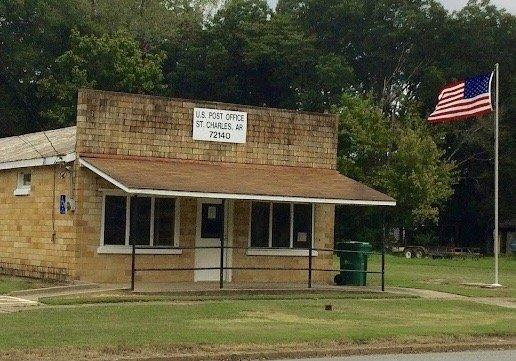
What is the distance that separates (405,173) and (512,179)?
42.7 feet

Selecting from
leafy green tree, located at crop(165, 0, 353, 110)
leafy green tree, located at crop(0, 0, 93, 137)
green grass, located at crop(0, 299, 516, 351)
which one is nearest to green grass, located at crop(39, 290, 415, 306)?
green grass, located at crop(0, 299, 516, 351)

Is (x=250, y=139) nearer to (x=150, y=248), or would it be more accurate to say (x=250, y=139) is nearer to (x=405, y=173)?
(x=150, y=248)

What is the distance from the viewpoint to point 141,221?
2467cm

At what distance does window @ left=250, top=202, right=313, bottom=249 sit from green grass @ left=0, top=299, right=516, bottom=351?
426 centimetres

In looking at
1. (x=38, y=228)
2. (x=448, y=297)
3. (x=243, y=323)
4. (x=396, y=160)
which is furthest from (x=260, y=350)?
(x=396, y=160)

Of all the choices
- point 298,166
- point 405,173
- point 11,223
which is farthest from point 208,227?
point 405,173

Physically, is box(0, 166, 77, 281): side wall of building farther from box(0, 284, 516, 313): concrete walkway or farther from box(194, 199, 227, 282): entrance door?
box(194, 199, 227, 282): entrance door

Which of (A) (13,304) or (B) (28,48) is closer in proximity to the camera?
(A) (13,304)

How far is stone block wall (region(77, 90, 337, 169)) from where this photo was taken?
24.5 metres

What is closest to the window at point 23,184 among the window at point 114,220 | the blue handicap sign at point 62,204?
the blue handicap sign at point 62,204

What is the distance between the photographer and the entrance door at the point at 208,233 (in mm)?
25391

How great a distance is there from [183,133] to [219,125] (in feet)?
3.50

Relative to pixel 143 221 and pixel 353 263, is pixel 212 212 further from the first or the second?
pixel 353 263

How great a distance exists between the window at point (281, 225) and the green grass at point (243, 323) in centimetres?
426
